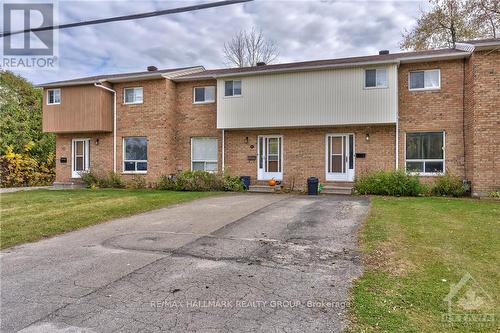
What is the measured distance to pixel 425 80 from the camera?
1456cm

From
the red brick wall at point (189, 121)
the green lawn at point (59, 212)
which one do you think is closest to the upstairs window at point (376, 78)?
the red brick wall at point (189, 121)

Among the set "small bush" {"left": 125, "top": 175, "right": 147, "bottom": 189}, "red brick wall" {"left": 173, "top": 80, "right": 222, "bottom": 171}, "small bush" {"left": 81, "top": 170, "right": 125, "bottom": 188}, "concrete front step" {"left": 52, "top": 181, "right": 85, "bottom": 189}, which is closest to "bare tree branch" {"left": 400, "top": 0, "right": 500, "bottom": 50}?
"red brick wall" {"left": 173, "top": 80, "right": 222, "bottom": 171}

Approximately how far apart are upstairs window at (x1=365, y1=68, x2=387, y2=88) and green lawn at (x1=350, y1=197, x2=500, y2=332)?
7.10 m

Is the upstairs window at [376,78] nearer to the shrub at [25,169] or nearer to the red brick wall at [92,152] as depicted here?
the red brick wall at [92,152]

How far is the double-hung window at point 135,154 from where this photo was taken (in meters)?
18.1

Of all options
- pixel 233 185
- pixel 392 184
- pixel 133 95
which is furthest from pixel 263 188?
pixel 133 95

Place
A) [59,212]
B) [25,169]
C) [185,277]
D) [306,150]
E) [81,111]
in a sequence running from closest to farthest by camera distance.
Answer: [185,277] < [59,212] < [306,150] < [81,111] < [25,169]

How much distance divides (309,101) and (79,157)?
12810 mm

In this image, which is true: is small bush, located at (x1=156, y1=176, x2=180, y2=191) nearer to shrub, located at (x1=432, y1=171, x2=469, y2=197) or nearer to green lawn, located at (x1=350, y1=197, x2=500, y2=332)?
green lawn, located at (x1=350, y1=197, x2=500, y2=332)

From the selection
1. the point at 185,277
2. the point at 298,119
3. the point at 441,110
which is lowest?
the point at 185,277

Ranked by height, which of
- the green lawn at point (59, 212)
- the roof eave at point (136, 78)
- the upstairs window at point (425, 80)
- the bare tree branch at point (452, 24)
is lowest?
the green lawn at point (59, 212)

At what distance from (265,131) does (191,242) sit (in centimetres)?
1061

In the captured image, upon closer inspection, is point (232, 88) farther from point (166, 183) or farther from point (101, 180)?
point (101, 180)

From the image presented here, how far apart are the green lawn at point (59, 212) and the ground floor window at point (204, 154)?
12.3 feet
